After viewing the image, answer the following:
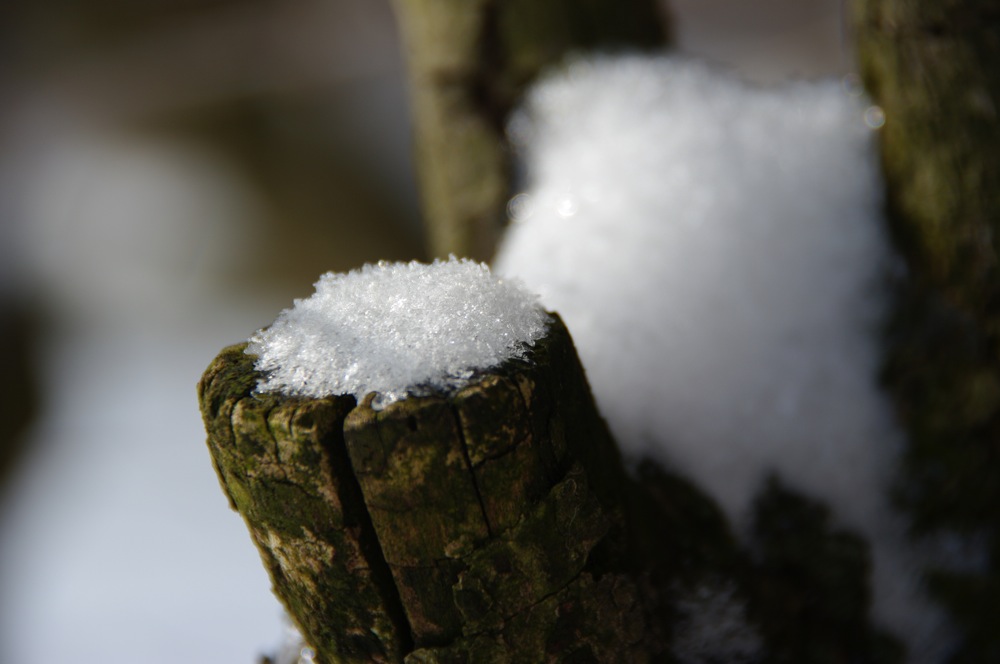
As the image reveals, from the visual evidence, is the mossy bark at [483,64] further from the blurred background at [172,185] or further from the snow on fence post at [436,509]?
the blurred background at [172,185]

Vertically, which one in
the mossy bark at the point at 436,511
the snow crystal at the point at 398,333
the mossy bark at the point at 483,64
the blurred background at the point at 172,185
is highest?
the blurred background at the point at 172,185

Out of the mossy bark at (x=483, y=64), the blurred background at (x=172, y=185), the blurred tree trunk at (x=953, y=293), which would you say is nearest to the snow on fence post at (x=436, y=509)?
the blurred tree trunk at (x=953, y=293)

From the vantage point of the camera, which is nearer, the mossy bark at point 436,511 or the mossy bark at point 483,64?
the mossy bark at point 436,511

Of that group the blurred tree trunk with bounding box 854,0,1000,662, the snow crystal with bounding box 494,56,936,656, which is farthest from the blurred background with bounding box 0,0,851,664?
the blurred tree trunk with bounding box 854,0,1000,662

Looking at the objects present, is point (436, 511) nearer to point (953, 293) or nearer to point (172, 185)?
point (953, 293)

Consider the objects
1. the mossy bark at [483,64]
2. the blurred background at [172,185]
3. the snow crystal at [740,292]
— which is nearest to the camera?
the snow crystal at [740,292]

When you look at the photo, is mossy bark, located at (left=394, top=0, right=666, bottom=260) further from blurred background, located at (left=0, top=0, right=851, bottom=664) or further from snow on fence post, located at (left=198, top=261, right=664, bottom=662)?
blurred background, located at (left=0, top=0, right=851, bottom=664)

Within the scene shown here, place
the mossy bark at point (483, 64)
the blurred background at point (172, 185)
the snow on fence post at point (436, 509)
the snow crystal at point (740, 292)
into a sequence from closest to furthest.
Answer: the snow on fence post at point (436, 509) < the snow crystal at point (740, 292) < the mossy bark at point (483, 64) < the blurred background at point (172, 185)
